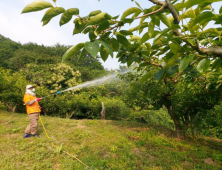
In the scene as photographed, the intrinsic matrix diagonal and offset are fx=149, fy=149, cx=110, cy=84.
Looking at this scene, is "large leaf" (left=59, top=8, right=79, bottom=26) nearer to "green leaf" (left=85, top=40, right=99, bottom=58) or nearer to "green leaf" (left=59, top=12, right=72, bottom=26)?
"green leaf" (left=59, top=12, right=72, bottom=26)

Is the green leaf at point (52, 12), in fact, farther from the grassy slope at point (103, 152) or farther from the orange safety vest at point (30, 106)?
the orange safety vest at point (30, 106)

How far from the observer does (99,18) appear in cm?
61

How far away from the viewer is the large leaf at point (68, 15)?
61 cm

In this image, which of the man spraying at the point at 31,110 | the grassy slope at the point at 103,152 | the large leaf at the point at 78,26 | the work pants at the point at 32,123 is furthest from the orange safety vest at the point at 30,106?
the large leaf at the point at 78,26

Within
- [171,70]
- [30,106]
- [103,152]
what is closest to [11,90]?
[30,106]

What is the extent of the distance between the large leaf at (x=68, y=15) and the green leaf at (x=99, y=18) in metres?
0.08

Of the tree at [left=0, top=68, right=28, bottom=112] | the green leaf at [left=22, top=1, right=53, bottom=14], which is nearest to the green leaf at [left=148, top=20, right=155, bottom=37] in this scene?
the green leaf at [left=22, top=1, right=53, bottom=14]

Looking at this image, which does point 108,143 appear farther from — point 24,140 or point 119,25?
point 119,25

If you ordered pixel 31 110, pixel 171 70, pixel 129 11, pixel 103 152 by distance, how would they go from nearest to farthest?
pixel 129 11, pixel 171 70, pixel 103 152, pixel 31 110

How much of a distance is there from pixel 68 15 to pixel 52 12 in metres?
0.06

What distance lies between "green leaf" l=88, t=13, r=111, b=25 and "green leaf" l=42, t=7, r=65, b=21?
129mm

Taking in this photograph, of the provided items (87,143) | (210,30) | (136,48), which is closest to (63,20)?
(136,48)

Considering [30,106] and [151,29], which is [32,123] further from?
[151,29]

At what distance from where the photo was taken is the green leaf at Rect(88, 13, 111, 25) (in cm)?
60
